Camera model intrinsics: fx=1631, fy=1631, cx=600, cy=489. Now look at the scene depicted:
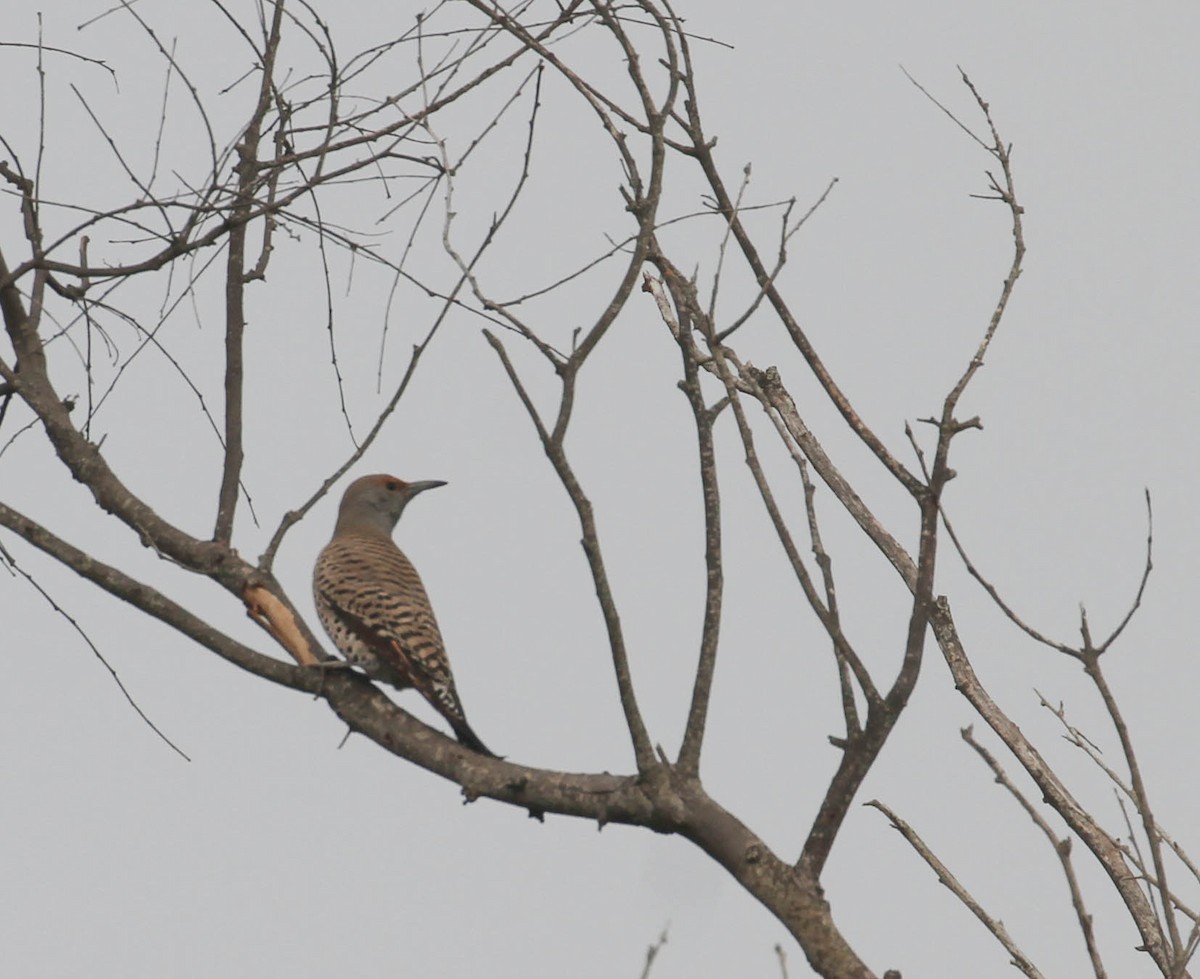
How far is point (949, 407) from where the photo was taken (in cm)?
338

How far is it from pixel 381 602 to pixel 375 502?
1.47m

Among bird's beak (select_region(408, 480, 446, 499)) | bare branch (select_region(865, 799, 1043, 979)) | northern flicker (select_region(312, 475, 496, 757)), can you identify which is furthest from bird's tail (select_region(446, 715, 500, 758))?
bird's beak (select_region(408, 480, 446, 499))

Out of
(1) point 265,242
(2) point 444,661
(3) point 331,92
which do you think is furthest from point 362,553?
(3) point 331,92

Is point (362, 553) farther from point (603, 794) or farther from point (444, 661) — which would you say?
point (603, 794)

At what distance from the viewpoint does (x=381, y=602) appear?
5961 mm

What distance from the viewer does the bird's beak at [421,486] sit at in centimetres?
747

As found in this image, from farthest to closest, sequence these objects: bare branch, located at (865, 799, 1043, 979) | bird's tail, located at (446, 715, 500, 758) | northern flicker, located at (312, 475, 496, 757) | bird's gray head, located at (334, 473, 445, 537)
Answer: bird's gray head, located at (334, 473, 445, 537) → northern flicker, located at (312, 475, 496, 757) → bird's tail, located at (446, 715, 500, 758) → bare branch, located at (865, 799, 1043, 979)

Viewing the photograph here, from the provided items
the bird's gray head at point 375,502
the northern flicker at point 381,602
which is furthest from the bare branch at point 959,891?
the bird's gray head at point 375,502

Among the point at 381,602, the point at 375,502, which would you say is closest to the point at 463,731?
the point at 381,602

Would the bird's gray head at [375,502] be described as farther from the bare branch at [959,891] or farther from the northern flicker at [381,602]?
the bare branch at [959,891]

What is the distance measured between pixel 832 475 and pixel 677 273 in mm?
750

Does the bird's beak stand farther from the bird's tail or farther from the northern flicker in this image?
the bird's tail

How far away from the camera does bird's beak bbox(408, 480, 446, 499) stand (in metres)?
7.47

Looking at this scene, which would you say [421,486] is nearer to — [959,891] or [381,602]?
[381,602]
